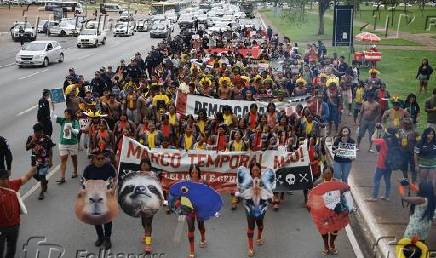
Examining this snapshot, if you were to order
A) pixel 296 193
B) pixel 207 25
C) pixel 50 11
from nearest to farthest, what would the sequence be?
1. pixel 296 193
2. pixel 207 25
3. pixel 50 11

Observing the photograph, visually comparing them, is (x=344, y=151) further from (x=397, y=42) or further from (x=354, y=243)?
(x=397, y=42)

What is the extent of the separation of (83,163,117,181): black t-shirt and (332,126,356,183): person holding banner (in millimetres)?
4319

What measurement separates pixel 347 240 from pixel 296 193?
2290mm

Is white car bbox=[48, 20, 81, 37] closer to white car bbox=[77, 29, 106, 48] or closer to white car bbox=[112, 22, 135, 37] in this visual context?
white car bbox=[112, 22, 135, 37]

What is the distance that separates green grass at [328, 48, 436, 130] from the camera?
75.2 ft

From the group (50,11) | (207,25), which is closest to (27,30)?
(207,25)

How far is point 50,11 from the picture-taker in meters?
79.0

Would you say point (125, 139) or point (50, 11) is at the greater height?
point (125, 139)

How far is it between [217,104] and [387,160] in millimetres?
5384

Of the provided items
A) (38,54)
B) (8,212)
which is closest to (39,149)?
(8,212)

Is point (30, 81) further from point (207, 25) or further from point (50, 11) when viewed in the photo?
point (50, 11)

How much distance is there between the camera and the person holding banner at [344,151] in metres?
10.4

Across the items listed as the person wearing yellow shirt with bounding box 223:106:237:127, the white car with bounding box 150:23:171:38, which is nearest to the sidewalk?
the person wearing yellow shirt with bounding box 223:106:237:127

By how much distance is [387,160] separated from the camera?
1048cm
